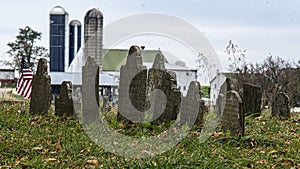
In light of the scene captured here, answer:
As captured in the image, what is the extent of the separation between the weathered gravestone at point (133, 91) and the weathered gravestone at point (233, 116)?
1707 mm

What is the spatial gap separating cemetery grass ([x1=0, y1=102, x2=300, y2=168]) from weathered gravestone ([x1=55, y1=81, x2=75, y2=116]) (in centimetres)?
57

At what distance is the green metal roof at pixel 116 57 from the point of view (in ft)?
62.2

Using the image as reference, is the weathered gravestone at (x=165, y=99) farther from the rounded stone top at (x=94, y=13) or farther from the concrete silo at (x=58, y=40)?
the concrete silo at (x=58, y=40)

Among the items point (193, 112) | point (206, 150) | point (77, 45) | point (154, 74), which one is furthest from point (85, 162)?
point (77, 45)

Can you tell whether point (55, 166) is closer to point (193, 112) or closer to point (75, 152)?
point (75, 152)

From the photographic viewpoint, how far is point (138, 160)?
21.6 feet

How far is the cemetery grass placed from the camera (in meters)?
6.63

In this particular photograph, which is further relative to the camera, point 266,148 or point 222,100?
point 222,100

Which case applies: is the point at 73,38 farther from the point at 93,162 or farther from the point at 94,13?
the point at 93,162

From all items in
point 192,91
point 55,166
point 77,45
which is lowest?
point 55,166

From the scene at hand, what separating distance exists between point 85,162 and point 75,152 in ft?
2.11

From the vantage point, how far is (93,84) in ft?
34.8

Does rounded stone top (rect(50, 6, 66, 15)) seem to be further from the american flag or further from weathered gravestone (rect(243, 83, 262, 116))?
weathered gravestone (rect(243, 83, 262, 116))

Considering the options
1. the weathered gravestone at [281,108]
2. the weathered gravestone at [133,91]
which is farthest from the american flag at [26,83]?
the weathered gravestone at [281,108]
